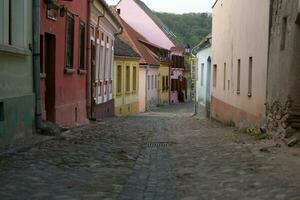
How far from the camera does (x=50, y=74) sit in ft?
48.8

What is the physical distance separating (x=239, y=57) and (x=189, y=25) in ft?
235

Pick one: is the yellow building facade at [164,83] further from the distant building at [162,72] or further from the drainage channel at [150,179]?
the drainage channel at [150,179]

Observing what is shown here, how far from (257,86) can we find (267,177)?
305 inches

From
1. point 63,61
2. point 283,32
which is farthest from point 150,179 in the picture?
point 63,61

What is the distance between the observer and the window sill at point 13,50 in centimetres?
991

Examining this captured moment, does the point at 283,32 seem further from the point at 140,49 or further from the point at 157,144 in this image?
the point at 140,49

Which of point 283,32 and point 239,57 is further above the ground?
point 283,32

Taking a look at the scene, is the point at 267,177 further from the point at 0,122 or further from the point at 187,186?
the point at 0,122

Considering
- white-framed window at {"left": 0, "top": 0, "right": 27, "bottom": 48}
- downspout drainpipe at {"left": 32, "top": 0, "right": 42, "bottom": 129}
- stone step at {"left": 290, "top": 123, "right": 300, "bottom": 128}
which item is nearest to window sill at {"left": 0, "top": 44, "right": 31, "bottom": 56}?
white-framed window at {"left": 0, "top": 0, "right": 27, "bottom": 48}

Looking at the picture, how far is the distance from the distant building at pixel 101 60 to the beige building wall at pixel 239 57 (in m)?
4.82

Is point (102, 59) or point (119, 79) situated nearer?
point (102, 59)

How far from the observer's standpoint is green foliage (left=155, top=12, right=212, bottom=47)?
3349 inches

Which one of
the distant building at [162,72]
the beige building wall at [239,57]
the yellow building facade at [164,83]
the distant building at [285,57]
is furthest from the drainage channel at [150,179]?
the yellow building facade at [164,83]

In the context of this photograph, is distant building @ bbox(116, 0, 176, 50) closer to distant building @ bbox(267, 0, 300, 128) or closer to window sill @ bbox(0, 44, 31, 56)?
distant building @ bbox(267, 0, 300, 128)
